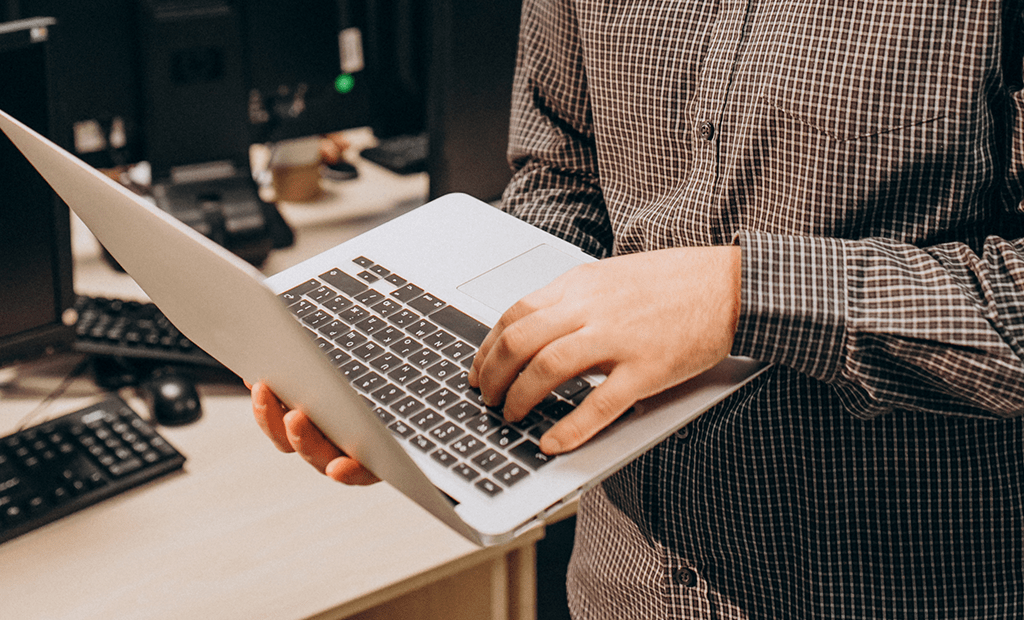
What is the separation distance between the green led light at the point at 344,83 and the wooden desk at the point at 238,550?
27.2 inches

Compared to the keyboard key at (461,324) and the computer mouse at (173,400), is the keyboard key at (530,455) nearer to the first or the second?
the keyboard key at (461,324)

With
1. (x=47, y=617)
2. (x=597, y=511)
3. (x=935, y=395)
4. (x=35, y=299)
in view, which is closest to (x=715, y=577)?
(x=597, y=511)

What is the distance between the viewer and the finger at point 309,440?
668 millimetres

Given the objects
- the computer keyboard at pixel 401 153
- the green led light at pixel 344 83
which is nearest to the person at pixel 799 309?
the green led light at pixel 344 83

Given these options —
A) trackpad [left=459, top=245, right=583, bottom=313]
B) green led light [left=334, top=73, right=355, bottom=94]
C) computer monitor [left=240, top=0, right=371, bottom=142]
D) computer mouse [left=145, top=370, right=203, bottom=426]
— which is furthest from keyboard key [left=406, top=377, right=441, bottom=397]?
green led light [left=334, top=73, right=355, bottom=94]

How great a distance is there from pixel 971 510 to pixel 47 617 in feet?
2.70

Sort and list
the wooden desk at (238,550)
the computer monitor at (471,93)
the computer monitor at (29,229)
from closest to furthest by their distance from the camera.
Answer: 1. the wooden desk at (238,550)
2. the computer monitor at (29,229)
3. the computer monitor at (471,93)

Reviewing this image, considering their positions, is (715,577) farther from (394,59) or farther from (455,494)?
(394,59)

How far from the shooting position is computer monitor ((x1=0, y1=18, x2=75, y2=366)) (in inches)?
39.9

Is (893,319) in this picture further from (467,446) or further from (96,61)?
(96,61)

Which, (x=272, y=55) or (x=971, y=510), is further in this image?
(x=272, y=55)

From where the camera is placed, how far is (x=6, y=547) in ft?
3.05

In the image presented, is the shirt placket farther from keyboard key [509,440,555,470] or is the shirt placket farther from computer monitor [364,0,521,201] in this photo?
computer monitor [364,0,521,201]

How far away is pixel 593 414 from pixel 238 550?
0.53 metres
